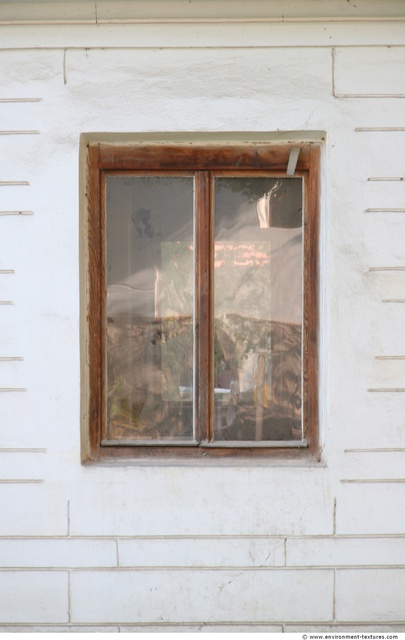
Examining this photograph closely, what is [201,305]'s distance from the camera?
402 centimetres

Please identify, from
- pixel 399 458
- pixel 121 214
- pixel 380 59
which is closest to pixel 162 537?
pixel 399 458

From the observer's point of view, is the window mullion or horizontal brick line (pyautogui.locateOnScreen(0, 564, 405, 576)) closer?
horizontal brick line (pyautogui.locateOnScreen(0, 564, 405, 576))

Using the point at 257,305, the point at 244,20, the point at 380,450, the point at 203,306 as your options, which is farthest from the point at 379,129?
the point at 380,450

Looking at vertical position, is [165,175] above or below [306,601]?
above

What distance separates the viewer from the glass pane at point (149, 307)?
13.3 feet

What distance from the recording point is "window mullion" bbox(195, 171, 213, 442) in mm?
4008

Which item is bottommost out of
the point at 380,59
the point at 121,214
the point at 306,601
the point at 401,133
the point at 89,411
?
the point at 306,601

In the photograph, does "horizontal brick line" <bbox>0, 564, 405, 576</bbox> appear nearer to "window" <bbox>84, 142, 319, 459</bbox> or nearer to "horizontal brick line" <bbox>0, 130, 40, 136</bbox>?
"window" <bbox>84, 142, 319, 459</bbox>

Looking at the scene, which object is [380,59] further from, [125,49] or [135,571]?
[135,571]

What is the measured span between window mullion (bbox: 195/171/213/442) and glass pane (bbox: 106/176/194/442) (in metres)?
0.06

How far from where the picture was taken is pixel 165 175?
4031 millimetres

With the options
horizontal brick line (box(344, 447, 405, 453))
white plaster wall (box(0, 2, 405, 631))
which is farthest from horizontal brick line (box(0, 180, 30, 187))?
horizontal brick line (box(344, 447, 405, 453))

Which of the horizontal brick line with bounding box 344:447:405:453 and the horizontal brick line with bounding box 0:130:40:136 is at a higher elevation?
the horizontal brick line with bounding box 0:130:40:136

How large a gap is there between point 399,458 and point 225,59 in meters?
2.56
